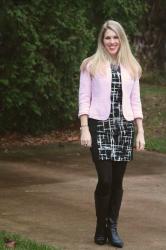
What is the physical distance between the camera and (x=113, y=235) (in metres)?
6.04

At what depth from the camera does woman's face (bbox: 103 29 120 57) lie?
5.90 metres

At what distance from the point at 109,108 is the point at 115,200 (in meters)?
0.86

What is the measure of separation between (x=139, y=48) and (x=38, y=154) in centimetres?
1407

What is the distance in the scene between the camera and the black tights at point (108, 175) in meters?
5.85

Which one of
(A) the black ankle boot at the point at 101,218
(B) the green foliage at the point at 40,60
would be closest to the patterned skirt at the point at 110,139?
(A) the black ankle boot at the point at 101,218

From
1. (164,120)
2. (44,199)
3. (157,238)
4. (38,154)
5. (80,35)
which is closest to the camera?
(157,238)

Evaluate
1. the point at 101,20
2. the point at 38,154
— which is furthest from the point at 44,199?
the point at 101,20

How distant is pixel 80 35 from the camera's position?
12531mm

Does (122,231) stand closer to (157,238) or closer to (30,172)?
(157,238)

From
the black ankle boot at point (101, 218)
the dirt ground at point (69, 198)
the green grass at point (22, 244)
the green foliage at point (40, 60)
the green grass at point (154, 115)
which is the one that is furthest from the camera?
the green grass at point (154, 115)

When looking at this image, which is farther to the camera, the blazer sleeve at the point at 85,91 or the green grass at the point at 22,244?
the blazer sleeve at the point at 85,91

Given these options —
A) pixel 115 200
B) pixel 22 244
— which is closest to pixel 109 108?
pixel 115 200

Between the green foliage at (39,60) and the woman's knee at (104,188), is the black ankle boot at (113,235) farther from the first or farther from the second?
the green foliage at (39,60)

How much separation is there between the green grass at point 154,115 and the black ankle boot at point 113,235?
602 centimetres
